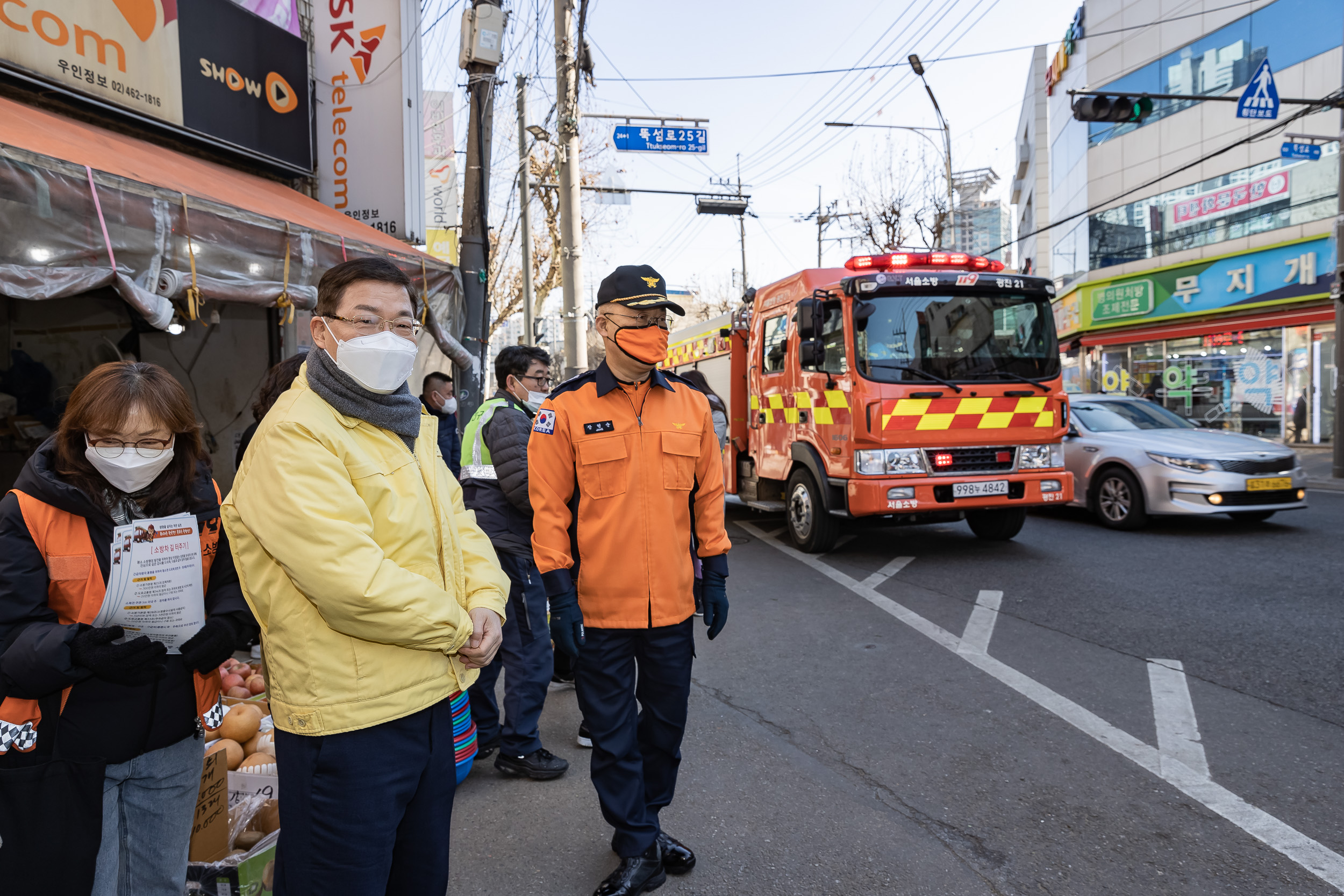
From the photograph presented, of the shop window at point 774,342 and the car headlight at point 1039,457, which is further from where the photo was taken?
the shop window at point 774,342

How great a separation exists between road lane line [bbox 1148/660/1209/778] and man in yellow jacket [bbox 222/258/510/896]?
9.91ft

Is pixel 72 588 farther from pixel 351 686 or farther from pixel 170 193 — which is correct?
pixel 170 193

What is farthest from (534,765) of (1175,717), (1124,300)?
(1124,300)

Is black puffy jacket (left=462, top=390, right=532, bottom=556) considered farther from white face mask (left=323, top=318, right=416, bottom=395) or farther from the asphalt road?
white face mask (left=323, top=318, right=416, bottom=395)

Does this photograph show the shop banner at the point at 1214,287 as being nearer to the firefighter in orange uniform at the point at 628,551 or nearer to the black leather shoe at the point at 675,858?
the firefighter in orange uniform at the point at 628,551

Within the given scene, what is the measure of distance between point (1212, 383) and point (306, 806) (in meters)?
22.4

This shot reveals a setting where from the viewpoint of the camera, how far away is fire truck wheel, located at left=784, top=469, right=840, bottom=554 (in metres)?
8.08

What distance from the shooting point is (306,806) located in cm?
171

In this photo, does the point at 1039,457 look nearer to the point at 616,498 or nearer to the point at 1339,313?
the point at 616,498

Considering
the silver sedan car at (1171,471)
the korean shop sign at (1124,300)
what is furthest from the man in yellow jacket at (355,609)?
the korean shop sign at (1124,300)

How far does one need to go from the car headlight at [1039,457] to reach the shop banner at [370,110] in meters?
5.87

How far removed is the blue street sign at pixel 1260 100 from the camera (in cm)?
1190

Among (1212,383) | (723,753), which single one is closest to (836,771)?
(723,753)

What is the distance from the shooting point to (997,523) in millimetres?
8414
